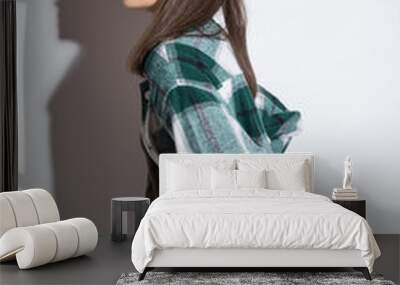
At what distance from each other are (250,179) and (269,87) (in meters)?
1.20

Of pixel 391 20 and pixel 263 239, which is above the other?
pixel 391 20

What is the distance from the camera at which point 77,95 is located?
760cm

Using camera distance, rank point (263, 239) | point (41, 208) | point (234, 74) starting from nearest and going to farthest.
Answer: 1. point (263, 239)
2. point (41, 208)
3. point (234, 74)

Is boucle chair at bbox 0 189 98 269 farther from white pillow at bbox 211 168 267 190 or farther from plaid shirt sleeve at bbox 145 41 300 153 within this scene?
plaid shirt sleeve at bbox 145 41 300 153

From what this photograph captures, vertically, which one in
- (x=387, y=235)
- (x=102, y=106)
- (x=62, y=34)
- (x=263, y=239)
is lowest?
(x=387, y=235)

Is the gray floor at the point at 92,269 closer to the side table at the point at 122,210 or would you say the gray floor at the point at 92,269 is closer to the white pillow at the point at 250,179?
the side table at the point at 122,210

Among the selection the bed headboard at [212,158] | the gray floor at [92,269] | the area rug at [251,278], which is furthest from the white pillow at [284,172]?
the area rug at [251,278]

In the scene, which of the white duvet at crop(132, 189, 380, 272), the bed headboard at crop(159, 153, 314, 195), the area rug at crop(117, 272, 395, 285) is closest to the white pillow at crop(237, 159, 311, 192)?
the bed headboard at crop(159, 153, 314, 195)

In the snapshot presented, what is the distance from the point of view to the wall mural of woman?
7418mm

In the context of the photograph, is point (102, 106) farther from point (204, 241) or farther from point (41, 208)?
point (204, 241)

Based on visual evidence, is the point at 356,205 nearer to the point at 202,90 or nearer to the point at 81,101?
the point at 202,90

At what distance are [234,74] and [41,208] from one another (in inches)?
97.9

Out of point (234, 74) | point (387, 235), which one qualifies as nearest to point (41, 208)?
point (234, 74)

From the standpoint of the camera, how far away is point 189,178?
6.90m
